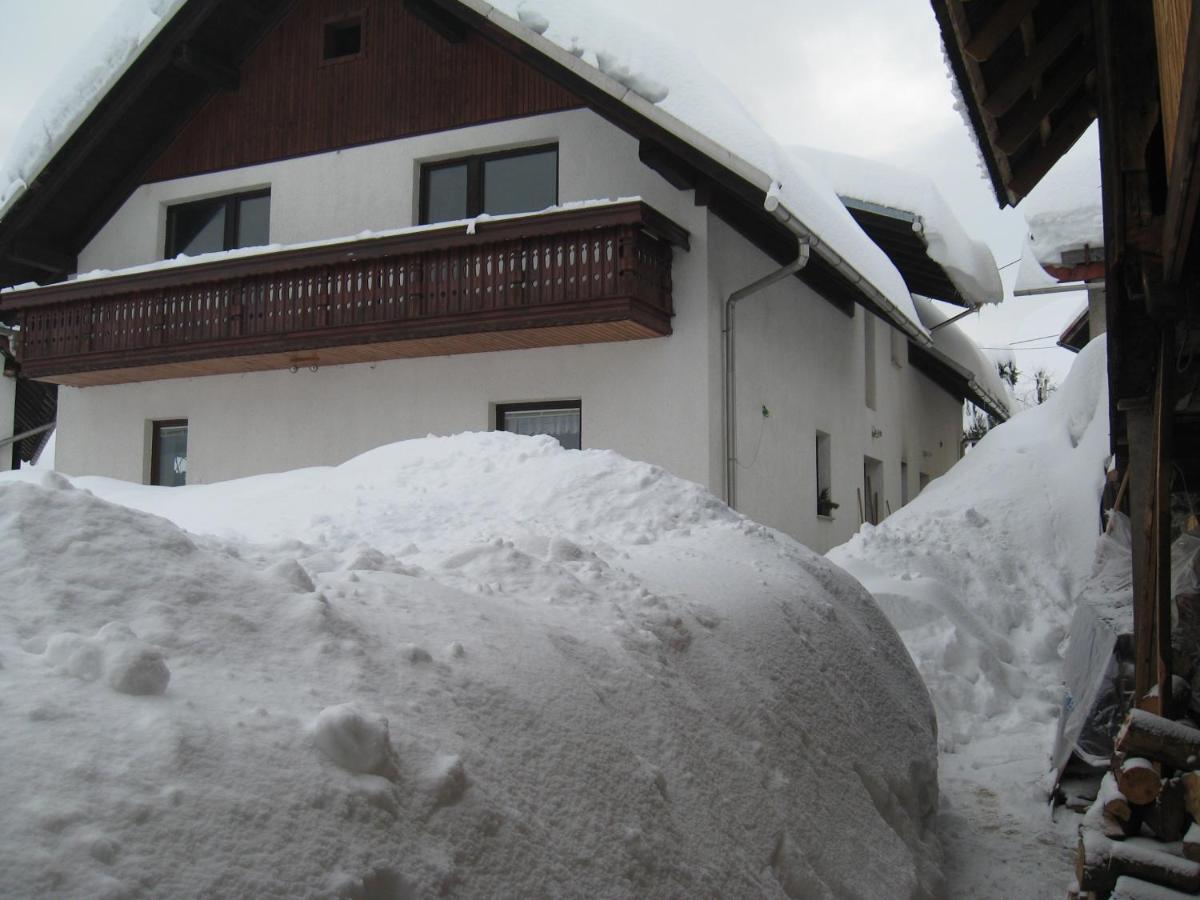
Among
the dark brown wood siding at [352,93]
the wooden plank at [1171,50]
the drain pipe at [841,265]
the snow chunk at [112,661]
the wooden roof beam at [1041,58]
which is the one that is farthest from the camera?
the dark brown wood siding at [352,93]

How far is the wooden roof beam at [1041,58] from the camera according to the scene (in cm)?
479

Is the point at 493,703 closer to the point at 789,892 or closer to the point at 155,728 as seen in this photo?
the point at 155,728

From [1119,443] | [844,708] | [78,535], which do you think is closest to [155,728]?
[78,535]

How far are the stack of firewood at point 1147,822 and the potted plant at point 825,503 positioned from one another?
10.0m

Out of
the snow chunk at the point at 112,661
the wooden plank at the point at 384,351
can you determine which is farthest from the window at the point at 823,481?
the snow chunk at the point at 112,661

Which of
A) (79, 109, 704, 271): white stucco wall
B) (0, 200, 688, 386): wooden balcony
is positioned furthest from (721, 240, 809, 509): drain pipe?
(79, 109, 704, 271): white stucco wall

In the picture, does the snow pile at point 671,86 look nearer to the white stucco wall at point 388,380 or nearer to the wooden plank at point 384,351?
the white stucco wall at point 388,380

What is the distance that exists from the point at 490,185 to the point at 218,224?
13.5 feet

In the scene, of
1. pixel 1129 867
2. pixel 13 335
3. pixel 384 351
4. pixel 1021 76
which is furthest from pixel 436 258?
pixel 1129 867

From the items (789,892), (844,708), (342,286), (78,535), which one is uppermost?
(342,286)

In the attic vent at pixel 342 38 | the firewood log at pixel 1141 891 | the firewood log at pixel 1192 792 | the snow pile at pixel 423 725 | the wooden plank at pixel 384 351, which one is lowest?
the firewood log at pixel 1141 891

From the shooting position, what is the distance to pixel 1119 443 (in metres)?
8.13

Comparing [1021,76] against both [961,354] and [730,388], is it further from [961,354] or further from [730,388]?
[961,354]

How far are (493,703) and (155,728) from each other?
90cm
